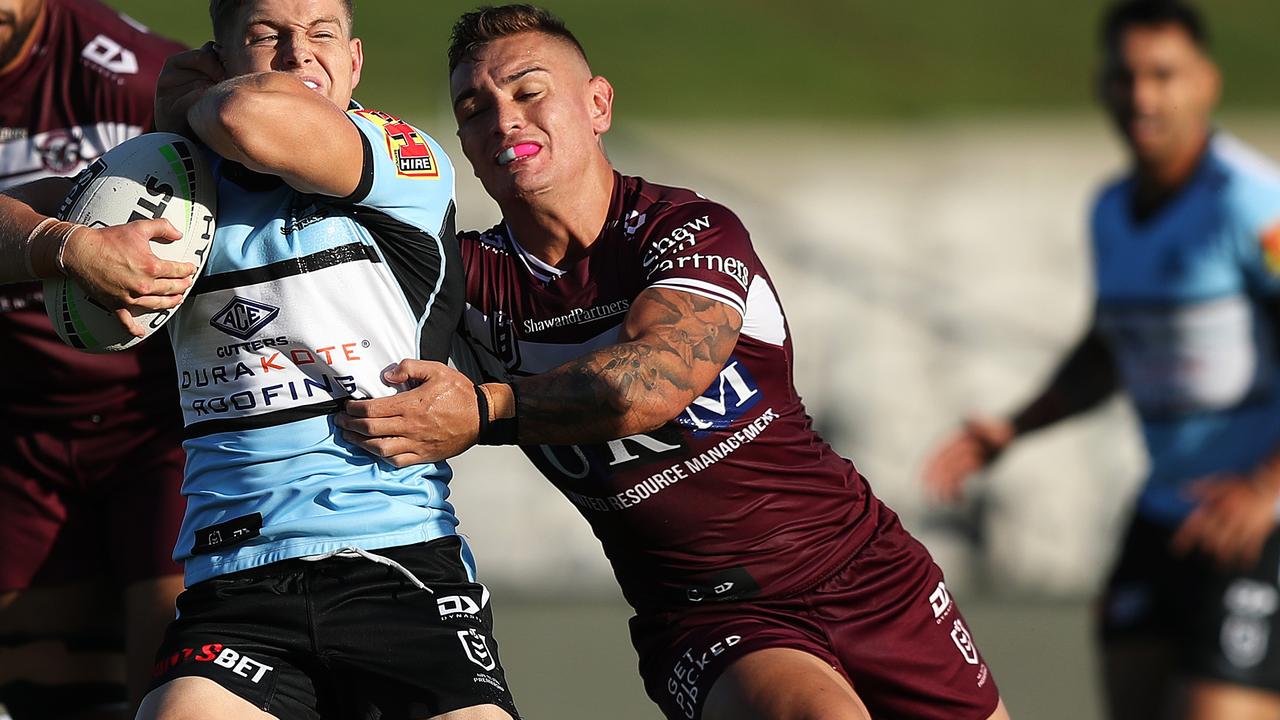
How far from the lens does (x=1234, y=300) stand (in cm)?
493

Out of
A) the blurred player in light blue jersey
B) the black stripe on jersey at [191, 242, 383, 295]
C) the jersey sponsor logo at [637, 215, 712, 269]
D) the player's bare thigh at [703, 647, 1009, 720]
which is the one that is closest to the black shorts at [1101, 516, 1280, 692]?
the blurred player in light blue jersey

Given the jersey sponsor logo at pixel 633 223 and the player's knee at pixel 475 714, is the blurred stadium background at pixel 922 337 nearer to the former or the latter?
the jersey sponsor logo at pixel 633 223

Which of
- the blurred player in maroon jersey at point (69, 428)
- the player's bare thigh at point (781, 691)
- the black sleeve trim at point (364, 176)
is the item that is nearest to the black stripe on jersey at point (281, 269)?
the black sleeve trim at point (364, 176)

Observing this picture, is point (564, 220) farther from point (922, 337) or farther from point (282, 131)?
point (922, 337)

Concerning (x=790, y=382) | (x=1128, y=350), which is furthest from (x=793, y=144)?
Answer: (x=790, y=382)

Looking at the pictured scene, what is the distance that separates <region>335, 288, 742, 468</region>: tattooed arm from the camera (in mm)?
3389

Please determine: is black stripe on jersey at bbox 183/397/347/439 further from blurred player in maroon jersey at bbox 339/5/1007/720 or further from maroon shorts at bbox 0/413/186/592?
maroon shorts at bbox 0/413/186/592

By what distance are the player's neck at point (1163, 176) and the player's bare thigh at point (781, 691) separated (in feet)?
7.04

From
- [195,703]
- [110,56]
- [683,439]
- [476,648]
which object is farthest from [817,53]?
[195,703]

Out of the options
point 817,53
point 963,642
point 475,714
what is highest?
point 475,714

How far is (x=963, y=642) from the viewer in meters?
4.40

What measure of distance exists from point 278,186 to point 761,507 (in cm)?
150

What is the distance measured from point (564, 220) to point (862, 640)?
135 centimetres

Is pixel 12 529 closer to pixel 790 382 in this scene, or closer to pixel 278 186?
pixel 278 186
